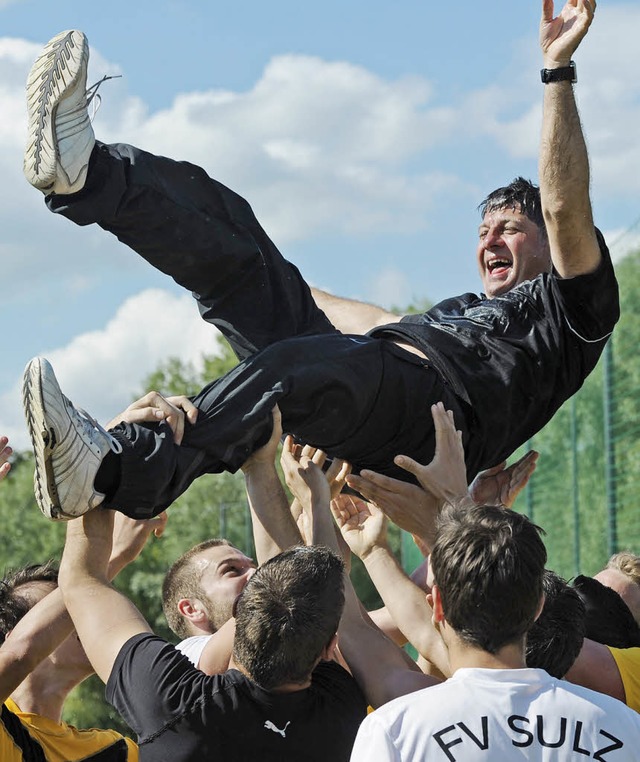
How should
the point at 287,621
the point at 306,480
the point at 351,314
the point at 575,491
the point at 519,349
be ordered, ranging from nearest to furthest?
the point at 287,621
the point at 306,480
the point at 519,349
the point at 351,314
the point at 575,491

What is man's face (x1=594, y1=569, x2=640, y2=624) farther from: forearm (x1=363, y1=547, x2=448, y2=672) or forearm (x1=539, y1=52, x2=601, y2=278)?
forearm (x1=539, y1=52, x2=601, y2=278)

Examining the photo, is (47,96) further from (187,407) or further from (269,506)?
(269,506)

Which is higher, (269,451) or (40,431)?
(269,451)

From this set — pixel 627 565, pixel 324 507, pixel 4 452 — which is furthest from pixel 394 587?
pixel 4 452

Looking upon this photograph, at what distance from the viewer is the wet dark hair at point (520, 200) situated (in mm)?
5008

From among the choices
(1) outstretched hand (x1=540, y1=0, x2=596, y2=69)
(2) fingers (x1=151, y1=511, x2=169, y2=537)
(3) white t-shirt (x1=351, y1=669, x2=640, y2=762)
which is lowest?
(3) white t-shirt (x1=351, y1=669, x2=640, y2=762)

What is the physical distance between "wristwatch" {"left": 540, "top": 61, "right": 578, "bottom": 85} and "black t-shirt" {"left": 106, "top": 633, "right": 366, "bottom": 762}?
1960 mm

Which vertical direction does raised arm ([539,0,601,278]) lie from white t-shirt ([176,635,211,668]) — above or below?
above

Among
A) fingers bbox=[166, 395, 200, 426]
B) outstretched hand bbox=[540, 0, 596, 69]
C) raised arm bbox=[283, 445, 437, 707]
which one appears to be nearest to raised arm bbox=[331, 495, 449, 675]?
raised arm bbox=[283, 445, 437, 707]

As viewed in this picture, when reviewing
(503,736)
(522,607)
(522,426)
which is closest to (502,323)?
(522,426)

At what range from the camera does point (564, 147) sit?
374cm

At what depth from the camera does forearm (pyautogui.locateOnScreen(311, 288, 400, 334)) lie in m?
5.25

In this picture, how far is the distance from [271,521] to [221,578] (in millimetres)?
814

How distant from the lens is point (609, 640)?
4270mm
